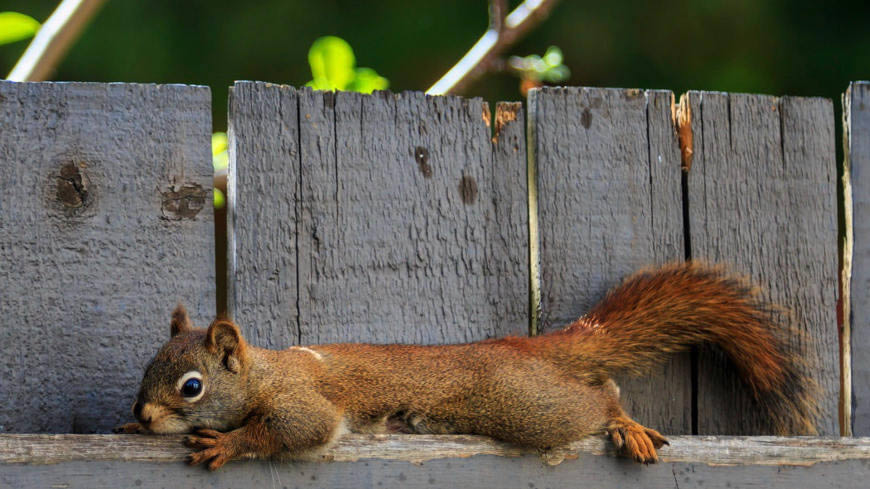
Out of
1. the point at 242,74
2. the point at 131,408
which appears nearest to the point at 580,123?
the point at 131,408

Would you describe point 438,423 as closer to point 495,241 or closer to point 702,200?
point 495,241

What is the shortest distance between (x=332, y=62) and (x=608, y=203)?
0.60 m

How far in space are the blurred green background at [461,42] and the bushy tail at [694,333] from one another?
211 centimetres

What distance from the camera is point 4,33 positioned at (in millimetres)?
1966

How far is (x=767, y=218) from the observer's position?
208cm

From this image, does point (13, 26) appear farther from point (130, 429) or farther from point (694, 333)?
point (694, 333)

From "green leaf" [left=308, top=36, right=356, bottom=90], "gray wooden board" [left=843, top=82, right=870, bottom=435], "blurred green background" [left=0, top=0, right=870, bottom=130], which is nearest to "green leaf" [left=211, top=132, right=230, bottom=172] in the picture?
"green leaf" [left=308, top=36, right=356, bottom=90]

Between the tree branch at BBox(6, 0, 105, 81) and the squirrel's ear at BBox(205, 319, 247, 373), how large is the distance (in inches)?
25.6

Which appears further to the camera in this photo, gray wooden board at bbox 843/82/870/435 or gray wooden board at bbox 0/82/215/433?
gray wooden board at bbox 843/82/870/435

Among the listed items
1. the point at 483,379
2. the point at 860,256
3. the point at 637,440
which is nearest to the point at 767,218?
→ the point at 860,256

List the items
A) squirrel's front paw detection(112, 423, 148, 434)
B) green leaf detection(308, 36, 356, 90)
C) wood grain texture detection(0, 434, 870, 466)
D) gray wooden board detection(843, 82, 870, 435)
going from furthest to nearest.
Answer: green leaf detection(308, 36, 356, 90) → gray wooden board detection(843, 82, 870, 435) → squirrel's front paw detection(112, 423, 148, 434) → wood grain texture detection(0, 434, 870, 466)

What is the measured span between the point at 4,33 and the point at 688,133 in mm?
1192

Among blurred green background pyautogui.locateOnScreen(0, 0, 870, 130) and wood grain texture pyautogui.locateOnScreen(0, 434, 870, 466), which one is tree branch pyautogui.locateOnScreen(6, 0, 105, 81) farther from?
blurred green background pyautogui.locateOnScreen(0, 0, 870, 130)

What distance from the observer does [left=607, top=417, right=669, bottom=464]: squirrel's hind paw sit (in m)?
1.82
